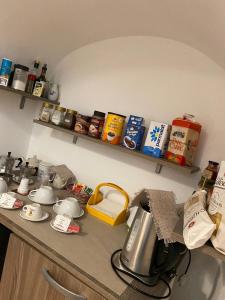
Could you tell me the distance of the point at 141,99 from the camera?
1.66 m

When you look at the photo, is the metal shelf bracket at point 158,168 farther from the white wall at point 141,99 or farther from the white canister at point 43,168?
the white canister at point 43,168

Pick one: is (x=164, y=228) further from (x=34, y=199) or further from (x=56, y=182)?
(x=56, y=182)

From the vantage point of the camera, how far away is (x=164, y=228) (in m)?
1.00

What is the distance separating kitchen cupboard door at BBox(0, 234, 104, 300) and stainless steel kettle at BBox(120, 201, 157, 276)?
7.2 inches

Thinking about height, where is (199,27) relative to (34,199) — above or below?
above

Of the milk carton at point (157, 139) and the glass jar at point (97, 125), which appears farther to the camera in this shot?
the glass jar at point (97, 125)

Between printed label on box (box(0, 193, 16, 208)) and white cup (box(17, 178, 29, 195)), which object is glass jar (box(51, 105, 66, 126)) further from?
printed label on box (box(0, 193, 16, 208))

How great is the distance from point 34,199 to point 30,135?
0.79 meters

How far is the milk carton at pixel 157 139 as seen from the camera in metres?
1.40

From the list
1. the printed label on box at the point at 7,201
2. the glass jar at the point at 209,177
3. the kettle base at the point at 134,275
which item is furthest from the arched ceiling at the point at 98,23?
the kettle base at the point at 134,275

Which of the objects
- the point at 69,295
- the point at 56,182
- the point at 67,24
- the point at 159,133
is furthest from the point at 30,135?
the point at 69,295

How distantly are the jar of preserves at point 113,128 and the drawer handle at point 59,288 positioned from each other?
777 mm

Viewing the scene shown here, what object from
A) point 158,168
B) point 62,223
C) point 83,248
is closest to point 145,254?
point 83,248

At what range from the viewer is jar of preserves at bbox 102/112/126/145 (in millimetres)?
1533
